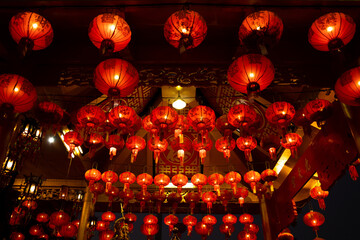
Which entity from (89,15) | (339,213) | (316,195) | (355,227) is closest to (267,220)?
(316,195)

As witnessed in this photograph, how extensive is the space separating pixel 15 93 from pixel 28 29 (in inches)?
26.7

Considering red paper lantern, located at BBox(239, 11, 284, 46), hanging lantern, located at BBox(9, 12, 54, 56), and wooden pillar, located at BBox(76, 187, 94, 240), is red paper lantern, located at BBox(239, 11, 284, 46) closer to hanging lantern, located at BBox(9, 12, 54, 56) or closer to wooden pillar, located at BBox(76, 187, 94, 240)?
hanging lantern, located at BBox(9, 12, 54, 56)

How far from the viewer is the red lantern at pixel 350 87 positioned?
2.71 meters

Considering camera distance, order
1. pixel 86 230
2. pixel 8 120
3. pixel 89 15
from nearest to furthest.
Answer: pixel 89 15 < pixel 8 120 < pixel 86 230

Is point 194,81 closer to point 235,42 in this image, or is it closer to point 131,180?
point 235,42

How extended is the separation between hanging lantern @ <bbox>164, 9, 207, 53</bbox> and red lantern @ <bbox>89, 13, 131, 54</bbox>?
47 cm

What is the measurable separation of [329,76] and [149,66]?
89.9 inches

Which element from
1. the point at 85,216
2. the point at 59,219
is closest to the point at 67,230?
the point at 59,219

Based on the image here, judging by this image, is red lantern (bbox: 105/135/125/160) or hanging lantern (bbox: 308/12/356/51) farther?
red lantern (bbox: 105/135/125/160)

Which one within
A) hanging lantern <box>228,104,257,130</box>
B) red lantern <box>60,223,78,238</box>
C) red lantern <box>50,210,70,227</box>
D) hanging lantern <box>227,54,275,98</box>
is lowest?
red lantern <box>60,223,78,238</box>

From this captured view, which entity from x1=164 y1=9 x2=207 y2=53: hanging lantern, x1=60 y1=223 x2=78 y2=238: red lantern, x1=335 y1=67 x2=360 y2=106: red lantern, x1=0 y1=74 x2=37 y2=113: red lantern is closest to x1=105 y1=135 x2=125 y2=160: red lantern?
x1=0 y1=74 x2=37 y2=113: red lantern

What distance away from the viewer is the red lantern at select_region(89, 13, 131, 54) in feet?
8.96

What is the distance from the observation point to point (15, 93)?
2.86 meters

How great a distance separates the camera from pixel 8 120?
130 inches
